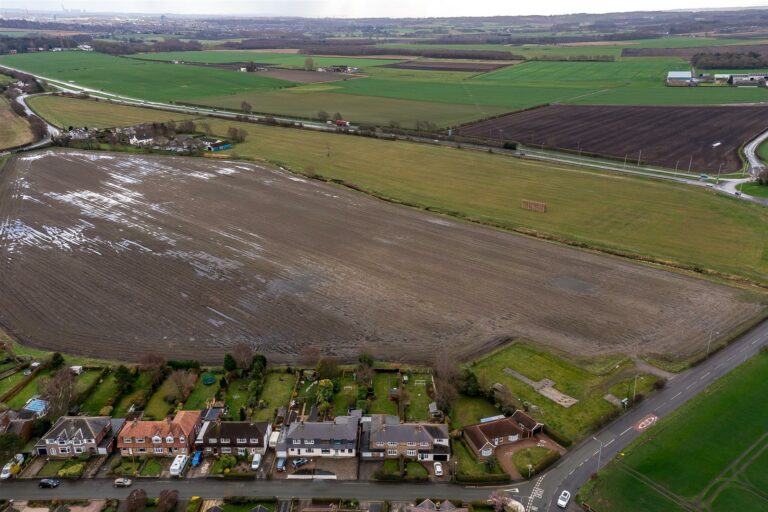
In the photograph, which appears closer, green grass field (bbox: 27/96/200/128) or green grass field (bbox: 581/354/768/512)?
green grass field (bbox: 581/354/768/512)

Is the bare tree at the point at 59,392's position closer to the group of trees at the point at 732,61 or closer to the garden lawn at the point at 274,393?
the garden lawn at the point at 274,393

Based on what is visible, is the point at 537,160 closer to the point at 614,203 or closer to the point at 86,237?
the point at 614,203

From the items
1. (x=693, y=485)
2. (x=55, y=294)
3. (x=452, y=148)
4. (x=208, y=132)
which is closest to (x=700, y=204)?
(x=452, y=148)

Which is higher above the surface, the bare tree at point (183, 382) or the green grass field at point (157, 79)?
the green grass field at point (157, 79)

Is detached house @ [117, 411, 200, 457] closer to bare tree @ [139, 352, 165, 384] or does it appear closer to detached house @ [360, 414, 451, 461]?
bare tree @ [139, 352, 165, 384]

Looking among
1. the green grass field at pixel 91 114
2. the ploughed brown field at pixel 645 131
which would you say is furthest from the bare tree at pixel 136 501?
the green grass field at pixel 91 114

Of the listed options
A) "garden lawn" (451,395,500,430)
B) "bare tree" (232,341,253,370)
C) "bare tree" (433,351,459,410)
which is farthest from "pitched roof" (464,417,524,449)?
"bare tree" (232,341,253,370)
